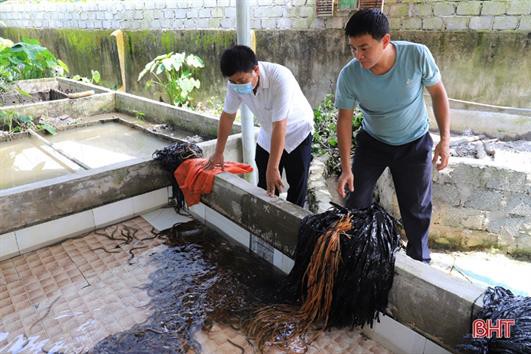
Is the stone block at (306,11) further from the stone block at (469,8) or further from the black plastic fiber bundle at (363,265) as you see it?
the black plastic fiber bundle at (363,265)

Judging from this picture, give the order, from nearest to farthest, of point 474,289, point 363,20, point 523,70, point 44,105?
point 474,289, point 363,20, point 523,70, point 44,105

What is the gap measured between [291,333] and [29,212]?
201cm

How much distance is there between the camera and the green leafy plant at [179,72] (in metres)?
7.58

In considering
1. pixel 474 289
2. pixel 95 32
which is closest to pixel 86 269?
pixel 474 289

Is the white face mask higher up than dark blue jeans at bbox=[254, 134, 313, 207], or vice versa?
the white face mask

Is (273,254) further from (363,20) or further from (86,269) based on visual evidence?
(363,20)

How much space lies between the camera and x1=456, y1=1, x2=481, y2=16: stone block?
16.3 feet

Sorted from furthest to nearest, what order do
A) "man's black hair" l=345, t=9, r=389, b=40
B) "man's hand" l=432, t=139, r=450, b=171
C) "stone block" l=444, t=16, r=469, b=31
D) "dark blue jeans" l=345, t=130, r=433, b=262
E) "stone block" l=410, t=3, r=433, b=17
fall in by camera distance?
"stone block" l=410, t=3, r=433, b=17 → "stone block" l=444, t=16, r=469, b=31 → "dark blue jeans" l=345, t=130, r=433, b=262 → "man's hand" l=432, t=139, r=450, b=171 → "man's black hair" l=345, t=9, r=389, b=40

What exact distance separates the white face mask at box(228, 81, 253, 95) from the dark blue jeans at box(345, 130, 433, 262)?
79 cm

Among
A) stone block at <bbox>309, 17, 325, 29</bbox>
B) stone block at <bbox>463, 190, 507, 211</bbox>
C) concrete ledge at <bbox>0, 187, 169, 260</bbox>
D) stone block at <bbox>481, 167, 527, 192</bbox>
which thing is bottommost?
stone block at <bbox>463, 190, 507, 211</bbox>

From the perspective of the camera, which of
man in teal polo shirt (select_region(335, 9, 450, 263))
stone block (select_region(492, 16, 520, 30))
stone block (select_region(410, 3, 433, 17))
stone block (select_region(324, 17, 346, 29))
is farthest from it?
stone block (select_region(324, 17, 346, 29))

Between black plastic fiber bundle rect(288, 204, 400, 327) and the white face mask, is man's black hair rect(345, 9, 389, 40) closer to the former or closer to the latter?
the white face mask

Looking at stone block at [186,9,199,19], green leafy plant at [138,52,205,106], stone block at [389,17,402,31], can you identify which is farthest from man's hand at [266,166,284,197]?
stone block at [186,9,199,19]

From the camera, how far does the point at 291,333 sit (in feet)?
6.81
